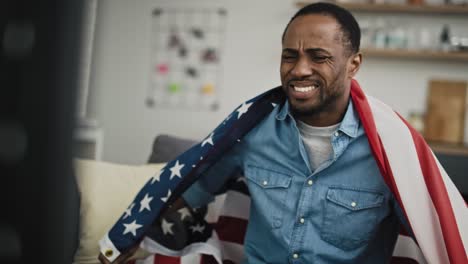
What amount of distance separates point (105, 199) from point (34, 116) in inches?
74.7

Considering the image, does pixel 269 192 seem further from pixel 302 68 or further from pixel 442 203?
pixel 442 203

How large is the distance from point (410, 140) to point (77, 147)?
1291 millimetres

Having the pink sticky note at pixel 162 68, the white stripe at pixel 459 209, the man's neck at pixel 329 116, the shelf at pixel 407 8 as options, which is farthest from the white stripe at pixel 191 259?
the pink sticky note at pixel 162 68

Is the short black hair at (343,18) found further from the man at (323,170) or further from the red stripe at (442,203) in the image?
the red stripe at (442,203)

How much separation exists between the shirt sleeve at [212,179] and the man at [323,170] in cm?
13

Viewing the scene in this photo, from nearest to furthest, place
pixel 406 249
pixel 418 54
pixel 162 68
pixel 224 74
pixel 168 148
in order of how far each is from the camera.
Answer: pixel 406 249 → pixel 168 148 → pixel 418 54 → pixel 224 74 → pixel 162 68

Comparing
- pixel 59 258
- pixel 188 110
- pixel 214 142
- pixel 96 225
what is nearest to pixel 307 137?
pixel 214 142

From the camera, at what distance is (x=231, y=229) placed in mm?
1710

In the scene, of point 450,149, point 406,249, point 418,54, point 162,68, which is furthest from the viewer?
point 162,68

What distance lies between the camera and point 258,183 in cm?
152

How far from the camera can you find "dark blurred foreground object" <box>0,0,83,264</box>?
14 cm

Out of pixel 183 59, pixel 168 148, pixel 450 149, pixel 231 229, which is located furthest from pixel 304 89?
pixel 183 59

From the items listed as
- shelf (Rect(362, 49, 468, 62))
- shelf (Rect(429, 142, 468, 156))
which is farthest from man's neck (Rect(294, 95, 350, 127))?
shelf (Rect(362, 49, 468, 62))

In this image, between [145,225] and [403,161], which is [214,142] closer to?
[145,225]
